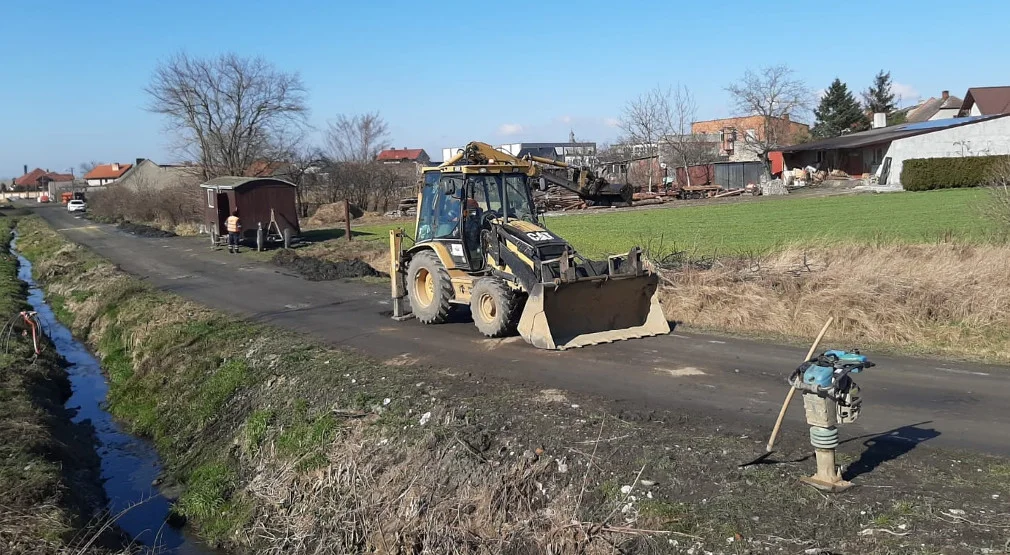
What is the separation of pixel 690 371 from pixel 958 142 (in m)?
42.3

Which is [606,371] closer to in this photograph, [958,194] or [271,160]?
[958,194]

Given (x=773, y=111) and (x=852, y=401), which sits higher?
(x=773, y=111)

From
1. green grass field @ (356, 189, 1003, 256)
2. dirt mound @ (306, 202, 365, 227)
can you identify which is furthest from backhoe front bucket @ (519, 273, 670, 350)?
dirt mound @ (306, 202, 365, 227)

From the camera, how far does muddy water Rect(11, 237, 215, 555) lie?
27.1 ft

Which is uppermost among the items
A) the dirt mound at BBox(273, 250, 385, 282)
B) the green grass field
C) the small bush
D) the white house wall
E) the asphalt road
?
the white house wall

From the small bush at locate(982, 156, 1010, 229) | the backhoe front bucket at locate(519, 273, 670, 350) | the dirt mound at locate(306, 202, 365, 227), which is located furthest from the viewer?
the dirt mound at locate(306, 202, 365, 227)

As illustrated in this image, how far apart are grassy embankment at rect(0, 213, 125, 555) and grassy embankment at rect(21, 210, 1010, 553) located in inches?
39.4

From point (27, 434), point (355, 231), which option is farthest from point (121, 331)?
point (355, 231)

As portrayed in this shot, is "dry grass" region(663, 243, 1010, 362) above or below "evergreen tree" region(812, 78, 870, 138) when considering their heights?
below

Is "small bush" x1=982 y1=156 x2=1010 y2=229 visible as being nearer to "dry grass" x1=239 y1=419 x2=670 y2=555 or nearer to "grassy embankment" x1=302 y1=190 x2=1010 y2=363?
"grassy embankment" x1=302 y1=190 x2=1010 y2=363

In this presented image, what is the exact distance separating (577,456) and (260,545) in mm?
3215

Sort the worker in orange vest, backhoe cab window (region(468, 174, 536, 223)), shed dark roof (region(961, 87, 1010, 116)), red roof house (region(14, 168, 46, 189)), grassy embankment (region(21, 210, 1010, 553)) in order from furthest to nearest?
red roof house (region(14, 168, 46, 189)), shed dark roof (region(961, 87, 1010, 116)), the worker in orange vest, backhoe cab window (region(468, 174, 536, 223)), grassy embankment (region(21, 210, 1010, 553))

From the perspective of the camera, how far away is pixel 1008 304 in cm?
1110

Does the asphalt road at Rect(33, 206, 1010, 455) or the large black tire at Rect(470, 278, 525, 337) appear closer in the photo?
the asphalt road at Rect(33, 206, 1010, 455)
